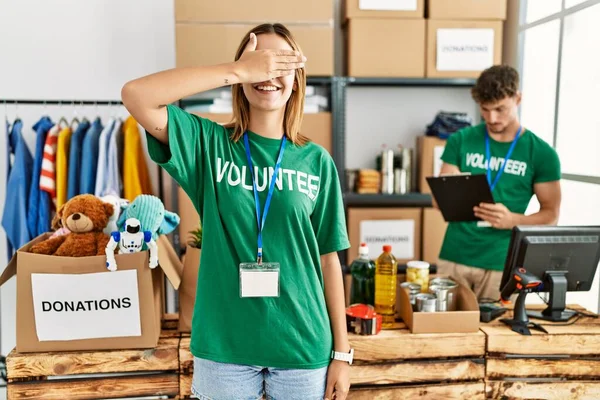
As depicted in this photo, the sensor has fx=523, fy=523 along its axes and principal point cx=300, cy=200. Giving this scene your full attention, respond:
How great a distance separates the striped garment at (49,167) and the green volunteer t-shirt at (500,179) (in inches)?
81.9

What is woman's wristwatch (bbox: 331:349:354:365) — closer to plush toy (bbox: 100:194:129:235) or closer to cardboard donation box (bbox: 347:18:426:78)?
plush toy (bbox: 100:194:129:235)

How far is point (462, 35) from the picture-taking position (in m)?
2.96

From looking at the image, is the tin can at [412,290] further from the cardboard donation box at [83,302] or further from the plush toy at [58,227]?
the plush toy at [58,227]

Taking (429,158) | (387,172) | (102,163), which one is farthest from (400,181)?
(102,163)

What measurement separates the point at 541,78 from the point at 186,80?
8.40 feet

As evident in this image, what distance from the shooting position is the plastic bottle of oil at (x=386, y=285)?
5.64 feet

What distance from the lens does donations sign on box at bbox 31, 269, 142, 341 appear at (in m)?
1.47

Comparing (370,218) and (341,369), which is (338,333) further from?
(370,218)

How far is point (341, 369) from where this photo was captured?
122cm

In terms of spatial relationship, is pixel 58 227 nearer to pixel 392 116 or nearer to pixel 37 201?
pixel 37 201

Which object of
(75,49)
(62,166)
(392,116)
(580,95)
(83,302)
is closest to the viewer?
(83,302)

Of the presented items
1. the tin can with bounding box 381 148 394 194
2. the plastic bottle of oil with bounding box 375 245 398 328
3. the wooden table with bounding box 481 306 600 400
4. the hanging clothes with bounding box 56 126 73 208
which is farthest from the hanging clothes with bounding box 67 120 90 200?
the wooden table with bounding box 481 306 600 400

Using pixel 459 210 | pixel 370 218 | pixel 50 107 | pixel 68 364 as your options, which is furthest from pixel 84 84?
pixel 459 210

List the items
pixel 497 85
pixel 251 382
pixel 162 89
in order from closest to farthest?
pixel 162 89 < pixel 251 382 < pixel 497 85
